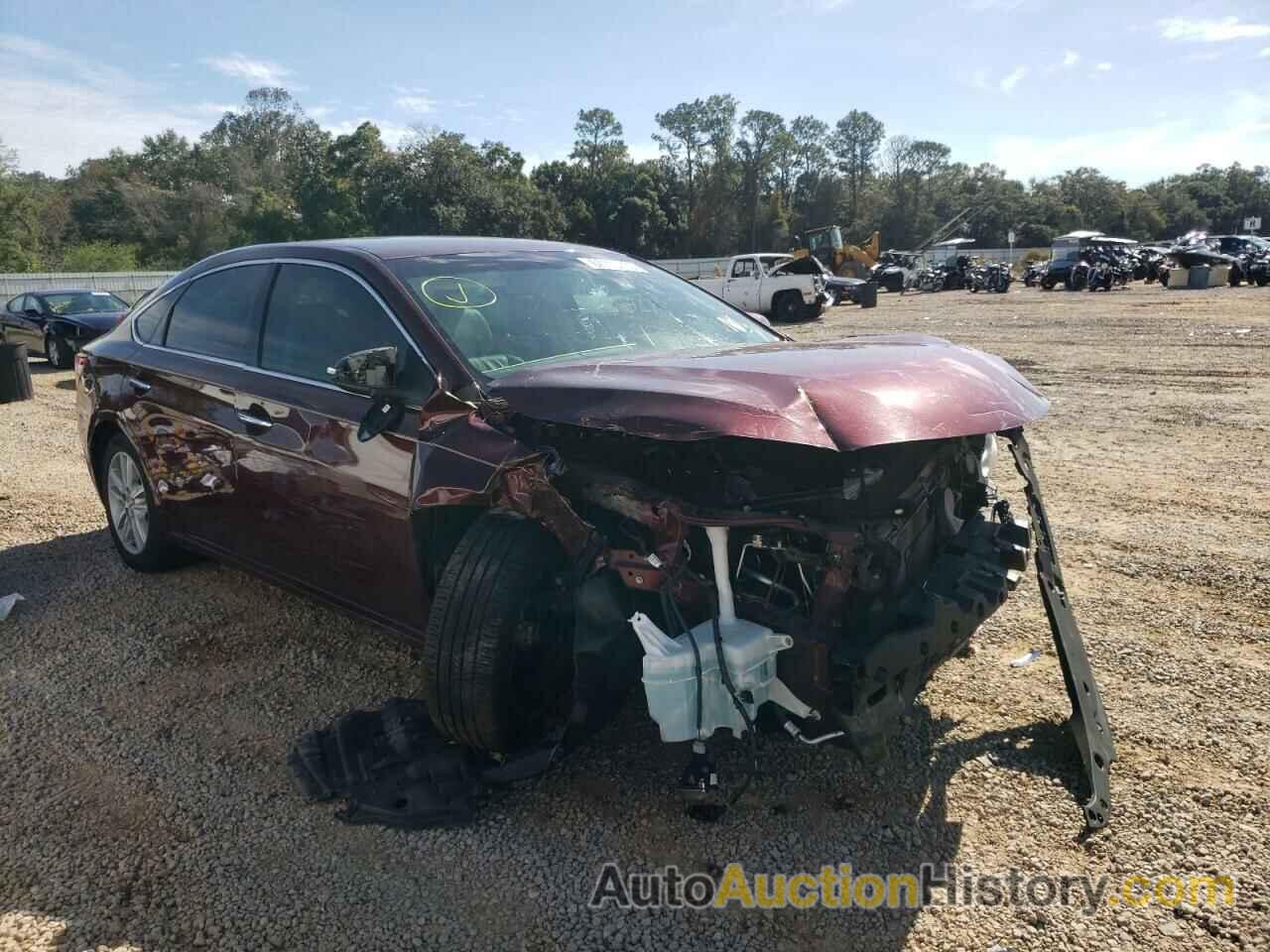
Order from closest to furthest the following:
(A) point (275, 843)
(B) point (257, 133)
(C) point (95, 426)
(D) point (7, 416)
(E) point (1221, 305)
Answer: (A) point (275, 843) < (C) point (95, 426) < (D) point (7, 416) < (E) point (1221, 305) < (B) point (257, 133)

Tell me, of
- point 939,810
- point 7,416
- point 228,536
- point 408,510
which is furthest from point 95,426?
point 7,416

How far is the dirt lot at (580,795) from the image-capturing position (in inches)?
90.7

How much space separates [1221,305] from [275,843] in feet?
77.5

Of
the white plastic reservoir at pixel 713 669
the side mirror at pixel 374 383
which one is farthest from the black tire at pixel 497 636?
the side mirror at pixel 374 383

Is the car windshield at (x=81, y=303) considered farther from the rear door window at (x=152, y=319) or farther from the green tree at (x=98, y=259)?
the green tree at (x=98, y=259)

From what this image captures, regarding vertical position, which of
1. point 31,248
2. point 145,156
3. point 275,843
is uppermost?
point 145,156

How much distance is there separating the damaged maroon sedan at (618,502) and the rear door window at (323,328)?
0.04ft

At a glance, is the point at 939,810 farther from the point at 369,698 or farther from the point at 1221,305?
the point at 1221,305

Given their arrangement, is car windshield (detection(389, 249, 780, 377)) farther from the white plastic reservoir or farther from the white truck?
the white truck

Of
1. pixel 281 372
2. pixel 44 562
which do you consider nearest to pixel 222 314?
pixel 281 372

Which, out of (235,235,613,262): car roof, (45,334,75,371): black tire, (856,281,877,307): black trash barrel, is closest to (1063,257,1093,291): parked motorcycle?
(856,281,877,307): black trash barrel

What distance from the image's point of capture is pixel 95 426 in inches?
189

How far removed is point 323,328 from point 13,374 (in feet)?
33.3

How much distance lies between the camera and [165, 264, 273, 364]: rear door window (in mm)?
3857
